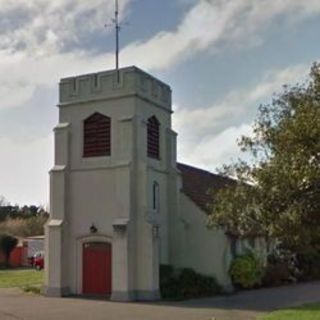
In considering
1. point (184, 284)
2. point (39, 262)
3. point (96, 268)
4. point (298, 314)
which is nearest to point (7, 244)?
point (39, 262)

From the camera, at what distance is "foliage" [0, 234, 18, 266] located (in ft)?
175

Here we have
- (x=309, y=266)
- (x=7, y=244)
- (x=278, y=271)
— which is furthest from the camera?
(x=7, y=244)

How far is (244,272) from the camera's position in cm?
2897

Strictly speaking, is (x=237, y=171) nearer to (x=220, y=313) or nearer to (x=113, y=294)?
(x=220, y=313)

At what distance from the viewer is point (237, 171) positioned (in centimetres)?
1806

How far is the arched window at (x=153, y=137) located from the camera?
92.1 ft

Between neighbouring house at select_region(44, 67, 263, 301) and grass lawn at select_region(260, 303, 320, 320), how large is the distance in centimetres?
693

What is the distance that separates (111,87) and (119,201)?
4987mm

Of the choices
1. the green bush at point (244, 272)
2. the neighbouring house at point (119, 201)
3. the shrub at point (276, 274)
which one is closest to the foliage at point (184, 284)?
the neighbouring house at point (119, 201)

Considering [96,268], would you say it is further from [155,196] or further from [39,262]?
[39,262]

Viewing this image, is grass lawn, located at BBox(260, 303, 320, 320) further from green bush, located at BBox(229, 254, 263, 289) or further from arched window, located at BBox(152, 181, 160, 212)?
arched window, located at BBox(152, 181, 160, 212)

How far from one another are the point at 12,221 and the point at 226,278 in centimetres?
4785

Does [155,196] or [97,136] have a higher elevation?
[97,136]

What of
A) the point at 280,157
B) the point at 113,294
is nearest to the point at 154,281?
the point at 113,294
